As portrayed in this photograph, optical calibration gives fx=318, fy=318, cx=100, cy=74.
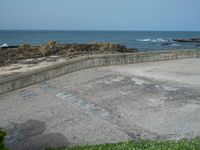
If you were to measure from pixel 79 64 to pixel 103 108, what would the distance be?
17.2 ft

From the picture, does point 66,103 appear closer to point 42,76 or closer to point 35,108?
point 35,108

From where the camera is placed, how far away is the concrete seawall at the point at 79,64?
1242 centimetres

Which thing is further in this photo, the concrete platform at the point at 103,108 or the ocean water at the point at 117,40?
the ocean water at the point at 117,40

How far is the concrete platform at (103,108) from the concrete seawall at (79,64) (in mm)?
323

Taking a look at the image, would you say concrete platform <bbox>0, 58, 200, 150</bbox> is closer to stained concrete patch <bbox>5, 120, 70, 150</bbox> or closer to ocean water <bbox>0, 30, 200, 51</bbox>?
stained concrete patch <bbox>5, 120, 70, 150</bbox>

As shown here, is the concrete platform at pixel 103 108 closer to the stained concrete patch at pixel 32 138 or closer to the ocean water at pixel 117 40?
the stained concrete patch at pixel 32 138

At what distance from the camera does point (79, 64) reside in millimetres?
15000

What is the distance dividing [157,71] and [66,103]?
5.40 meters

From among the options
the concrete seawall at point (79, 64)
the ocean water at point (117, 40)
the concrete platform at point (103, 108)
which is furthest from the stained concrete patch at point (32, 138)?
the ocean water at point (117, 40)

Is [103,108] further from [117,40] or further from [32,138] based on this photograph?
[117,40]

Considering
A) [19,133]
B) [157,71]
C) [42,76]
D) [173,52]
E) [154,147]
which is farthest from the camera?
[173,52]

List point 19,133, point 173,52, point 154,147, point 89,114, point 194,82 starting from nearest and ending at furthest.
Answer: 1. point 154,147
2. point 19,133
3. point 89,114
4. point 194,82
5. point 173,52

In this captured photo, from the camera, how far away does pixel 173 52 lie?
18.3 metres

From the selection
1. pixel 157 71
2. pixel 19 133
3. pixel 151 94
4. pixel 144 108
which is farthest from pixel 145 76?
pixel 19 133
